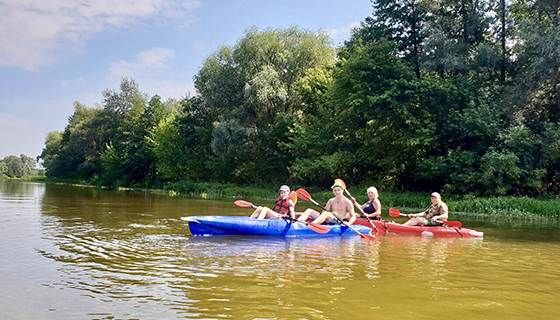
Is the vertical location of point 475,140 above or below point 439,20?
below

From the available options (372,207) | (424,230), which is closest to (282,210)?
(372,207)

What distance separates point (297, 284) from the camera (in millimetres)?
7234

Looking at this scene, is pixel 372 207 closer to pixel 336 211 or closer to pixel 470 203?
pixel 336 211

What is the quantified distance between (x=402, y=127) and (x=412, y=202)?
14.9 feet

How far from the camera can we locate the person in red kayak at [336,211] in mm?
13375

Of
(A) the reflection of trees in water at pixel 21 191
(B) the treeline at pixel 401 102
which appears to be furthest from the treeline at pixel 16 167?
(B) the treeline at pixel 401 102

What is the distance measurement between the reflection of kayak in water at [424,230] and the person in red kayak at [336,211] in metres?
0.76

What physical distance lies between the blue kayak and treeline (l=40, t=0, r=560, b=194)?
49.1 feet

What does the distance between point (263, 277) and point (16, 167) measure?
138m

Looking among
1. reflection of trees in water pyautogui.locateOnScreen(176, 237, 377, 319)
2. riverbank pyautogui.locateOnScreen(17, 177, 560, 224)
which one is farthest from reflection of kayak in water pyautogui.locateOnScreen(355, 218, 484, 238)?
riverbank pyautogui.locateOnScreen(17, 177, 560, 224)

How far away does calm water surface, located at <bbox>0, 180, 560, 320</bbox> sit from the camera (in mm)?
5898

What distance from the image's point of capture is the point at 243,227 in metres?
11.9

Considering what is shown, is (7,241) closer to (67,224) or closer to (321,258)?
(67,224)

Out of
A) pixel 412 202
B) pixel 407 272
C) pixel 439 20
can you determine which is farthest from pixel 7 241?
pixel 439 20
